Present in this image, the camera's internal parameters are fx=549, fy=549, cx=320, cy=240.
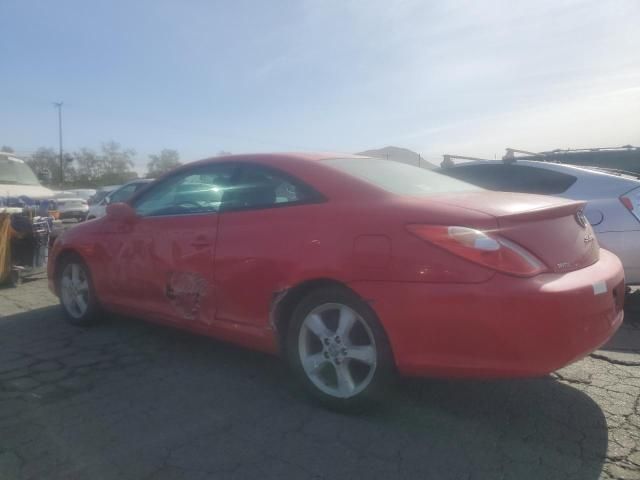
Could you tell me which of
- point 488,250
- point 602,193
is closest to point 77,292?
point 488,250

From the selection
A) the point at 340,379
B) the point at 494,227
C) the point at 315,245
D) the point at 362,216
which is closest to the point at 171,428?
the point at 340,379

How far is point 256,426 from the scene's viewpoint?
2.93m

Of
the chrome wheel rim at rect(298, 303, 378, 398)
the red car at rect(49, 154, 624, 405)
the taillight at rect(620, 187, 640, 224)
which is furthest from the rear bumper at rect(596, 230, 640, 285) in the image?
the chrome wheel rim at rect(298, 303, 378, 398)

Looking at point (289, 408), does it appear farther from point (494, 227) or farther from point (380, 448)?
point (494, 227)

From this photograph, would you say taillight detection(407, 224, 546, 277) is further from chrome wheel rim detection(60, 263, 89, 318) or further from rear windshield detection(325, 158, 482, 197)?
chrome wheel rim detection(60, 263, 89, 318)

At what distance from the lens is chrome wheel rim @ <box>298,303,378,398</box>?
116 inches

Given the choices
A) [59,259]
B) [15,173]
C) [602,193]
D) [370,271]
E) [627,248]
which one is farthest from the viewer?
[15,173]

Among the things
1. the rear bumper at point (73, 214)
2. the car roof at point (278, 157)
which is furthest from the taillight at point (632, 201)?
the rear bumper at point (73, 214)

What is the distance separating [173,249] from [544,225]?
2458 millimetres

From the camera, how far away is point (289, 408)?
314cm

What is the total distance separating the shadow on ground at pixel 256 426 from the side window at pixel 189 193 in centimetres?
110

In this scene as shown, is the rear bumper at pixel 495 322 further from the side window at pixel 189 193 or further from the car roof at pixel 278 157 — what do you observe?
the side window at pixel 189 193

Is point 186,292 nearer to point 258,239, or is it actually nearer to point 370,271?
point 258,239

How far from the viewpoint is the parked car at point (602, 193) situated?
4.56m
